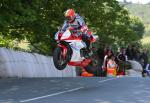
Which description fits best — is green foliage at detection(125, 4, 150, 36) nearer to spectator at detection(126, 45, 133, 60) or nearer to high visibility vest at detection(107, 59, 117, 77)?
spectator at detection(126, 45, 133, 60)

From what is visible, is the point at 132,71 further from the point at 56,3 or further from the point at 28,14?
the point at 28,14

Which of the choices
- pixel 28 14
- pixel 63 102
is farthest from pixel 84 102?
pixel 28 14

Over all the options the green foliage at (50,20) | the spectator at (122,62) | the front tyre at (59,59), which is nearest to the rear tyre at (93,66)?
the spectator at (122,62)

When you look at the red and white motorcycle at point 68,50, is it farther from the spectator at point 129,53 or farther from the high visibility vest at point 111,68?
the spectator at point 129,53

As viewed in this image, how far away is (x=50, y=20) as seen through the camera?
2897cm

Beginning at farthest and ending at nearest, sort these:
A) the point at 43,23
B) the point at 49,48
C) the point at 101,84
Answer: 1. the point at 49,48
2. the point at 43,23
3. the point at 101,84

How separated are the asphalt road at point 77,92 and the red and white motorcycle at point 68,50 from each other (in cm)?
73

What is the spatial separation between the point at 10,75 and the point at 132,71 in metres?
9.61

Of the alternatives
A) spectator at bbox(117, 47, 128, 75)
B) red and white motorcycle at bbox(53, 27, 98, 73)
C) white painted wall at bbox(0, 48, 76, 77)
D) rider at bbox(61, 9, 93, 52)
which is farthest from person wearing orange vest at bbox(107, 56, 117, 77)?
rider at bbox(61, 9, 93, 52)

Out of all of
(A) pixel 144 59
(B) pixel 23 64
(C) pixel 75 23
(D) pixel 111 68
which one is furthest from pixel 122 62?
(C) pixel 75 23

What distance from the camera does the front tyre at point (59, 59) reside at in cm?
1556

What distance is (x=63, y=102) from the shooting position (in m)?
11.9

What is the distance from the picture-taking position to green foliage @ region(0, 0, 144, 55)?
21.6 meters

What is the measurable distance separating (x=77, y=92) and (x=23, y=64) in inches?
352
